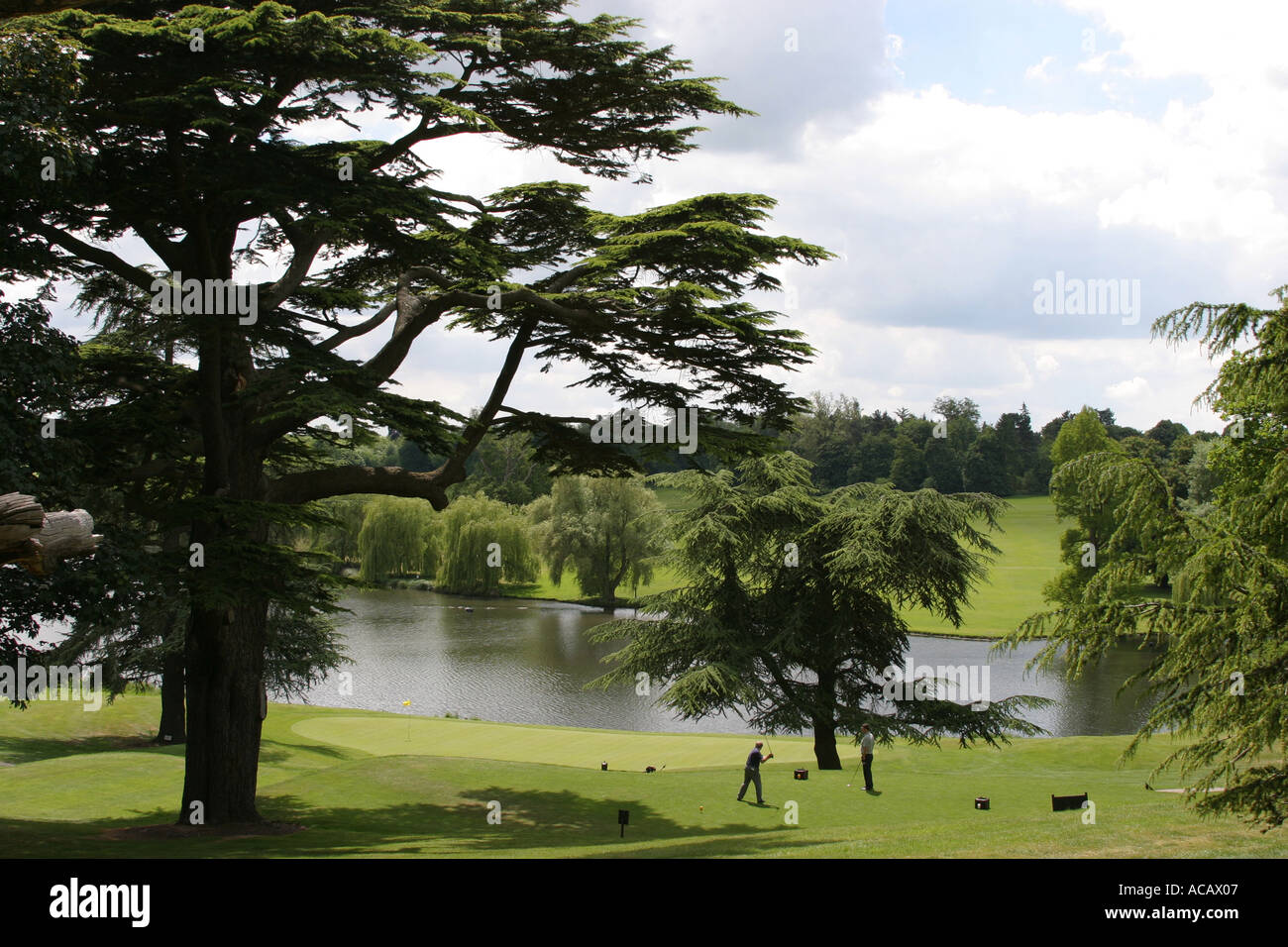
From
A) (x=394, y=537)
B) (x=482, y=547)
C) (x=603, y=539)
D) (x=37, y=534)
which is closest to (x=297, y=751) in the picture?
(x=37, y=534)

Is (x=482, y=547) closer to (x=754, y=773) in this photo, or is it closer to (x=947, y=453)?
(x=754, y=773)

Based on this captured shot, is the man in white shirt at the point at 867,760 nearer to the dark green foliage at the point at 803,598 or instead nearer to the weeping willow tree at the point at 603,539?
the dark green foliage at the point at 803,598

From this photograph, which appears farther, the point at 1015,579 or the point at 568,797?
the point at 1015,579

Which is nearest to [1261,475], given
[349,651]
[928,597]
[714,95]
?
[928,597]

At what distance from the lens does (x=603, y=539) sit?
53281 millimetres

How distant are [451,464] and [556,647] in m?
28.7

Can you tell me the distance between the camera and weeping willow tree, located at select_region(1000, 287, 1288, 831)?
8492 mm

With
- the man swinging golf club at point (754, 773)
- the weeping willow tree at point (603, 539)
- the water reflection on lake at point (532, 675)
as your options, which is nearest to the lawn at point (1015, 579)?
the water reflection on lake at point (532, 675)

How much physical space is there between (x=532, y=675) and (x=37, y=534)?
1257 inches

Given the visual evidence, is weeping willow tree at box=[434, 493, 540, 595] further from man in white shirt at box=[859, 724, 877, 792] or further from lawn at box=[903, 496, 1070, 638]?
man in white shirt at box=[859, 724, 877, 792]

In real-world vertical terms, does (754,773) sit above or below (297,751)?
above

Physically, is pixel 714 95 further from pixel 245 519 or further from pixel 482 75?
pixel 245 519

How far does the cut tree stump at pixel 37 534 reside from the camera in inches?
228

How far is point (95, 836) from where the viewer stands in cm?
1301
